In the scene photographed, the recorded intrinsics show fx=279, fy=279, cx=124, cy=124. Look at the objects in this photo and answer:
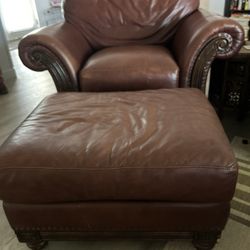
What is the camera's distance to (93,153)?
0.83 metres

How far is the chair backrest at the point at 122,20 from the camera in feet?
5.71

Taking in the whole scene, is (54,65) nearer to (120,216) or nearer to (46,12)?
(120,216)

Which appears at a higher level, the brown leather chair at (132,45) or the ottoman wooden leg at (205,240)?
the brown leather chair at (132,45)


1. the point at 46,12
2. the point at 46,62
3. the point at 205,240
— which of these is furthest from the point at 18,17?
the point at 205,240

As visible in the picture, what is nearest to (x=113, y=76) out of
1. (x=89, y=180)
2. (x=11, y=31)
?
(x=89, y=180)

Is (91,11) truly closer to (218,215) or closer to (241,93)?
(241,93)

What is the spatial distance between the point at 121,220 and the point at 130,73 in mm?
747

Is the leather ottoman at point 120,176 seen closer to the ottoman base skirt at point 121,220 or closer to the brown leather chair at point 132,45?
the ottoman base skirt at point 121,220

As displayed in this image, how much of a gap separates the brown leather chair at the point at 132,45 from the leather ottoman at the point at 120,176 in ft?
1.31

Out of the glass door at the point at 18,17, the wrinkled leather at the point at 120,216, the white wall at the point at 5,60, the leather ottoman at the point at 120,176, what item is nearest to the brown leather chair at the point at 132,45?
the leather ottoman at the point at 120,176

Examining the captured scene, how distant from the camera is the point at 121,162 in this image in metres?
0.81

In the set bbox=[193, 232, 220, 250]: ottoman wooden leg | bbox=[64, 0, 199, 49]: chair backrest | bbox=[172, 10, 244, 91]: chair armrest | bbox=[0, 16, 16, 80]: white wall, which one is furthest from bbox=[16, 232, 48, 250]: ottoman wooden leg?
bbox=[0, 16, 16, 80]: white wall

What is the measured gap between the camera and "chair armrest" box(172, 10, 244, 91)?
129cm

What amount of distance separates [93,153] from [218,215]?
0.44 meters
